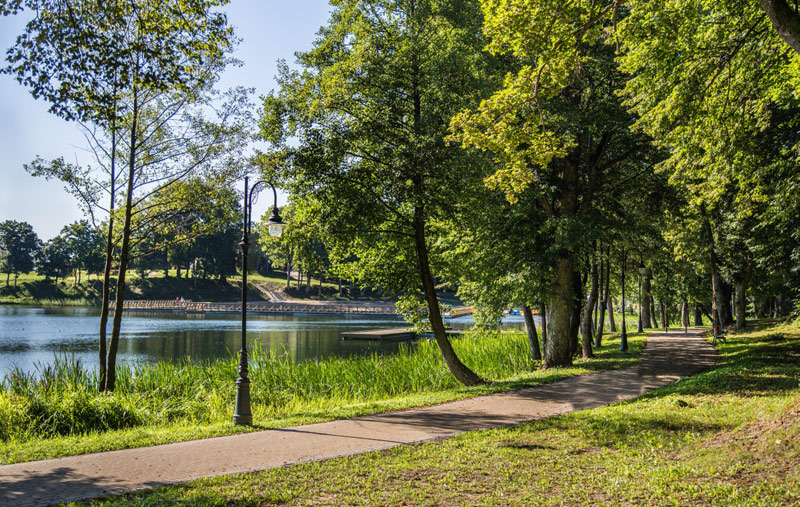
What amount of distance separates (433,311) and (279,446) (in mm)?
6891

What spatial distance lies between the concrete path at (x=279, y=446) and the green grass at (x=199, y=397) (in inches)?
26.0

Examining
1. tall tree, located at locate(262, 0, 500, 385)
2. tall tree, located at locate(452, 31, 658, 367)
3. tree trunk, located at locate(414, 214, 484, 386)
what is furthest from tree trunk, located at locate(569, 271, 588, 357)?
tall tree, located at locate(262, 0, 500, 385)

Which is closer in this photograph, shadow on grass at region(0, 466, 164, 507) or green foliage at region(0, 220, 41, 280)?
shadow on grass at region(0, 466, 164, 507)

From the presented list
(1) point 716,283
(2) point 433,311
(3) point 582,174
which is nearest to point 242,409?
(2) point 433,311

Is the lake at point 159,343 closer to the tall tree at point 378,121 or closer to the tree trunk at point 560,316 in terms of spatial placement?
the tree trunk at point 560,316

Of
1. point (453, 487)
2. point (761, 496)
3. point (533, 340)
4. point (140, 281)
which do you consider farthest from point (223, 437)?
point (140, 281)

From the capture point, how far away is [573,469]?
6.28 metres

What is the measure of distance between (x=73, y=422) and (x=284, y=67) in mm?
8927

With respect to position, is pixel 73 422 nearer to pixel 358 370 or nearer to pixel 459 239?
pixel 358 370

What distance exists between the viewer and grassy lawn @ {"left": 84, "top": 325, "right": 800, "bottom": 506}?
5309mm

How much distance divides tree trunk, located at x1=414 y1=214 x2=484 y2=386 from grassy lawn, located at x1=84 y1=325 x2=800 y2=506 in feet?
18.2

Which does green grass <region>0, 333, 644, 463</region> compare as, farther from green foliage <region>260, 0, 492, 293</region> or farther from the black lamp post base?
green foliage <region>260, 0, 492, 293</region>

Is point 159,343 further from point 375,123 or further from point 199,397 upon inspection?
point 375,123

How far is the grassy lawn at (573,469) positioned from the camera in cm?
531
